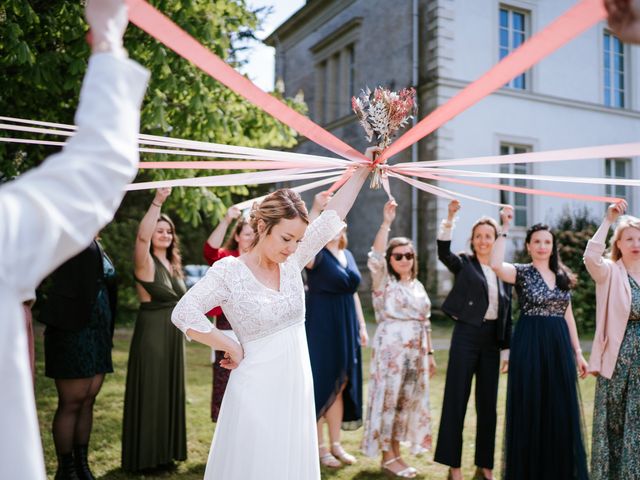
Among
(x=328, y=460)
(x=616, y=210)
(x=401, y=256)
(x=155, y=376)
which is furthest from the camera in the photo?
(x=401, y=256)

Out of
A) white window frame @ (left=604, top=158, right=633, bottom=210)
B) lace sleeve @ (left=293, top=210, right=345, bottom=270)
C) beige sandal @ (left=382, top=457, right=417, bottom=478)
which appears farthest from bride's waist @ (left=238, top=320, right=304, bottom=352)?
white window frame @ (left=604, top=158, right=633, bottom=210)

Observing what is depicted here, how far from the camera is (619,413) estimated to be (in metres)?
4.19

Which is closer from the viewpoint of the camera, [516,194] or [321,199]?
[321,199]

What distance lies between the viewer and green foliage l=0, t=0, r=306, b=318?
6254 mm

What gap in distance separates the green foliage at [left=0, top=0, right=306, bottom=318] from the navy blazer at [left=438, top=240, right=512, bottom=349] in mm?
3205

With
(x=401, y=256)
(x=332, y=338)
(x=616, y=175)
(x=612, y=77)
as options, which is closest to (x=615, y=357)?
(x=401, y=256)

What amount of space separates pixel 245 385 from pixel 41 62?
4.94 m

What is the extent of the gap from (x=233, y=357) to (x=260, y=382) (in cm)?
17

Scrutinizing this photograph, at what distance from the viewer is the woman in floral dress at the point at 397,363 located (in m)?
5.25

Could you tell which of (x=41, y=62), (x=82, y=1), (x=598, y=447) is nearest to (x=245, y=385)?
(x=598, y=447)

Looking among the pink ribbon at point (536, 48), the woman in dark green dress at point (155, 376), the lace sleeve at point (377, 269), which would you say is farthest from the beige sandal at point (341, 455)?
the pink ribbon at point (536, 48)

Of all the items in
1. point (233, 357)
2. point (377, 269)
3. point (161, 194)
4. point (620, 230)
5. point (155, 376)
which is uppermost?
point (161, 194)

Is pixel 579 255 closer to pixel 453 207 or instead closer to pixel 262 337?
pixel 453 207

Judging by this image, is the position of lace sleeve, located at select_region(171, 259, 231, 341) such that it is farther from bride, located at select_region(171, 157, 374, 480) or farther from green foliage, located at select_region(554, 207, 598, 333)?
green foliage, located at select_region(554, 207, 598, 333)
